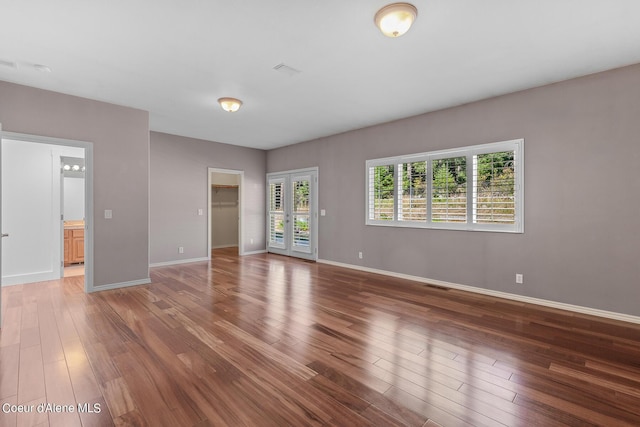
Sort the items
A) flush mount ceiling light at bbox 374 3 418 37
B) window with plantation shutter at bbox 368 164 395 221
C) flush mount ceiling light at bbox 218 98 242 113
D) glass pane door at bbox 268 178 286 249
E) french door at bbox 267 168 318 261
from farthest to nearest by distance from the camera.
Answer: glass pane door at bbox 268 178 286 249 < french door at bbox 267 168 318 261 < window with plantation shutter at bbox 368 164 395 221 < flush mount ceiling light at bbox 218 98 242 113 < flush mount ceiling light at bbox 374 3 418 37

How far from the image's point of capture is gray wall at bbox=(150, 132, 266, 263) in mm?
6141

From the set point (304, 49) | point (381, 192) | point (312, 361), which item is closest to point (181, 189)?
point (381, 192)

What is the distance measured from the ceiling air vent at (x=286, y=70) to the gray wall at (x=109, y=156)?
9.13 feet

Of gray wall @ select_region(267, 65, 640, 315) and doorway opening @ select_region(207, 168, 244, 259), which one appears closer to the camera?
gray wall @ select_region(267, 65, 640, 315)

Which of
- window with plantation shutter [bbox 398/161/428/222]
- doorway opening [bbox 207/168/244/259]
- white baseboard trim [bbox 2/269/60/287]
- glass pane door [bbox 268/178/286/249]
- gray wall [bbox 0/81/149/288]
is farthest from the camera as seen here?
doorway opening [bbox 207/168/244/259]

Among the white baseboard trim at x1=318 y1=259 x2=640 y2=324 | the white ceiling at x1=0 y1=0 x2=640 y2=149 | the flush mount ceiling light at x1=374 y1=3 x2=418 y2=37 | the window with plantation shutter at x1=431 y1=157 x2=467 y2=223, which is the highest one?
the white ceiling at x1=0 y1=0 x2=640 y2=149

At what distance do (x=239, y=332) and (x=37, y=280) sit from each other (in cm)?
442

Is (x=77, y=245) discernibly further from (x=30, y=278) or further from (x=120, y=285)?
(x=120, y=285)

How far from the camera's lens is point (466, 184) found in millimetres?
4395

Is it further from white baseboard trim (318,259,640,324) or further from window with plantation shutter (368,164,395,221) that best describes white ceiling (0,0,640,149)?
white baseboard trim (318,259,640,324)

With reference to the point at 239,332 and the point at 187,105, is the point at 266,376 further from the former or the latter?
the point at 187,105

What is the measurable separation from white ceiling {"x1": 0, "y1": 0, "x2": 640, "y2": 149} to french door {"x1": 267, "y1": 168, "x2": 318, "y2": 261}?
270cm

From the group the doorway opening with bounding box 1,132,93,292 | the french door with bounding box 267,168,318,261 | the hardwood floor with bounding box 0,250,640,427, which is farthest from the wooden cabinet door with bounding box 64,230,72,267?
the french door with bounding box 267,168,318,261

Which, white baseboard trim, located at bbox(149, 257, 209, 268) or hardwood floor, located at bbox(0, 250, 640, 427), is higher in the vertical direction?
white baseboard trim, located at bbox(149, 257, 209, 268)
